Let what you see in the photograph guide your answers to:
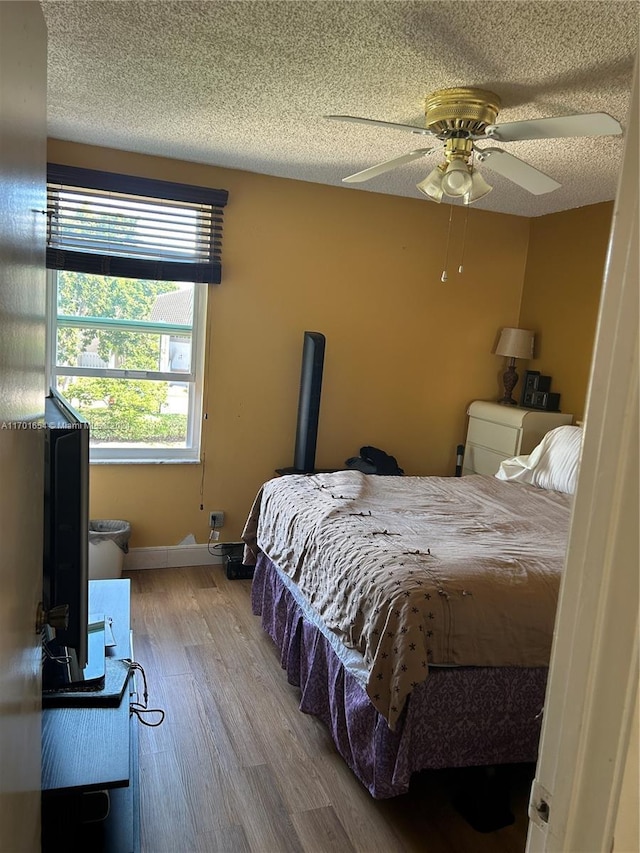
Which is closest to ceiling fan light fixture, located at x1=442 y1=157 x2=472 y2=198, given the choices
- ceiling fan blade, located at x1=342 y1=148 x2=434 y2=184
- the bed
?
ceiling fan blade, located at x1=342 y1=148 x2=434 y2=184

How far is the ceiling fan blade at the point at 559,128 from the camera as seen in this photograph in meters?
2.02

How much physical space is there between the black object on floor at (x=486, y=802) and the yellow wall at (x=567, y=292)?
2.51 metres

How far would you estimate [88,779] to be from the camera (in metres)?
1.43

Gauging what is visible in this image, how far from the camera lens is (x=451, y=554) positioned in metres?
2.28

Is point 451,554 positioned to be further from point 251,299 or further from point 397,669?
point 251,299

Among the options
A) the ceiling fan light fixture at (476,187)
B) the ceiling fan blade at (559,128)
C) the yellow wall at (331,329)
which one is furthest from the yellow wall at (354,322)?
the ceiling fan blade at (559,128)

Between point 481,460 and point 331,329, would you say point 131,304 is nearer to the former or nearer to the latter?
point 331,329

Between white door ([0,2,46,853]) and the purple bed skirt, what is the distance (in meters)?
1.06

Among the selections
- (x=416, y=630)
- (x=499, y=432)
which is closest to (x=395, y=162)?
(x=416, y=630)

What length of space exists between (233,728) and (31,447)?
5.76 feet

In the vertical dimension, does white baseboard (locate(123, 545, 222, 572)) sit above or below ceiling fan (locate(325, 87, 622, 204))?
below

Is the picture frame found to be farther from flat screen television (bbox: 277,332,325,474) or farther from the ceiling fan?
the ceiling fan

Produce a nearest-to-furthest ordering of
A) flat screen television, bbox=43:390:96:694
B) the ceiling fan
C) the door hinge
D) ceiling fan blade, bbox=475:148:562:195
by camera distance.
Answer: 1. the door hinge
2. flat screen television, bbox=43:390:96:694
3. the ceiling fan
4. ceiling fan blade, bbox=475:148:562:195

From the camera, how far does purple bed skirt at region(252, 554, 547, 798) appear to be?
6.35ft
